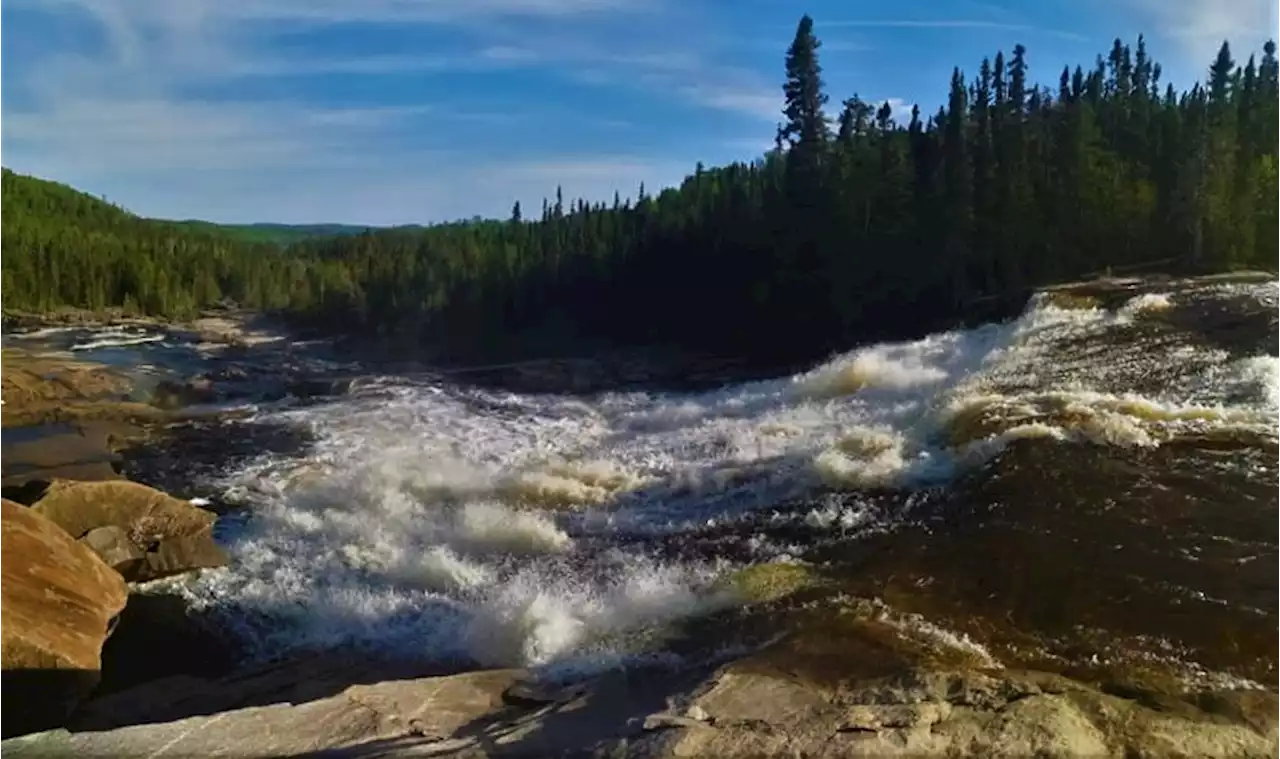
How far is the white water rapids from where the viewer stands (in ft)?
42.0

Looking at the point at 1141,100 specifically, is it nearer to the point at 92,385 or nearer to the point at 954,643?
the point at 92,385

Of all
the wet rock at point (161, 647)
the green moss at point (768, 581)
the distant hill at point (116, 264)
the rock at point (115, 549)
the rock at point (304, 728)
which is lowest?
the wet rock at point (161, 647)

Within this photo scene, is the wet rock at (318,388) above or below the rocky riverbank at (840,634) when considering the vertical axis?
below

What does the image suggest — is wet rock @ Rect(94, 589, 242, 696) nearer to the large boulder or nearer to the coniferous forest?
the large boulder

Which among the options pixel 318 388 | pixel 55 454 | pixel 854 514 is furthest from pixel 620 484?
pixel 318 388

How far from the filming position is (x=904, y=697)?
8.09 meters

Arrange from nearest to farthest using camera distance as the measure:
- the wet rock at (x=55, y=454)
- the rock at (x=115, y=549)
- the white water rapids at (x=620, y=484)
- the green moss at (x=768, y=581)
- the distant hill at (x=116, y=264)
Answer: the green moss at (x=768, y=581) < the white water rapids at (x=620, y=484) < the rock at (x=115, y=549) < the wet rock at (x=55, y=454) < the distant hill at (x=116, y=264)

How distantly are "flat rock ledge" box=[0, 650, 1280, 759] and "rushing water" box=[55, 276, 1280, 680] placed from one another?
59.7 inches

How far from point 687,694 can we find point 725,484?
33.3ft

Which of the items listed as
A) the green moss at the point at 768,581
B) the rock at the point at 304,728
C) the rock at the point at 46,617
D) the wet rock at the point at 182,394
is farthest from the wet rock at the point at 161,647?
the wet rock at the point at 182,394

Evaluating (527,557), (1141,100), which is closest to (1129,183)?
(1141,100)

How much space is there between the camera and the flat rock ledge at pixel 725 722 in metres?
7.26

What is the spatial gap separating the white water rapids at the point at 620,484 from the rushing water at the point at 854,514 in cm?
6

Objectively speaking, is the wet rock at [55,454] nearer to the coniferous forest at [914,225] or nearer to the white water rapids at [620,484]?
the white water rapids at [620,484]
